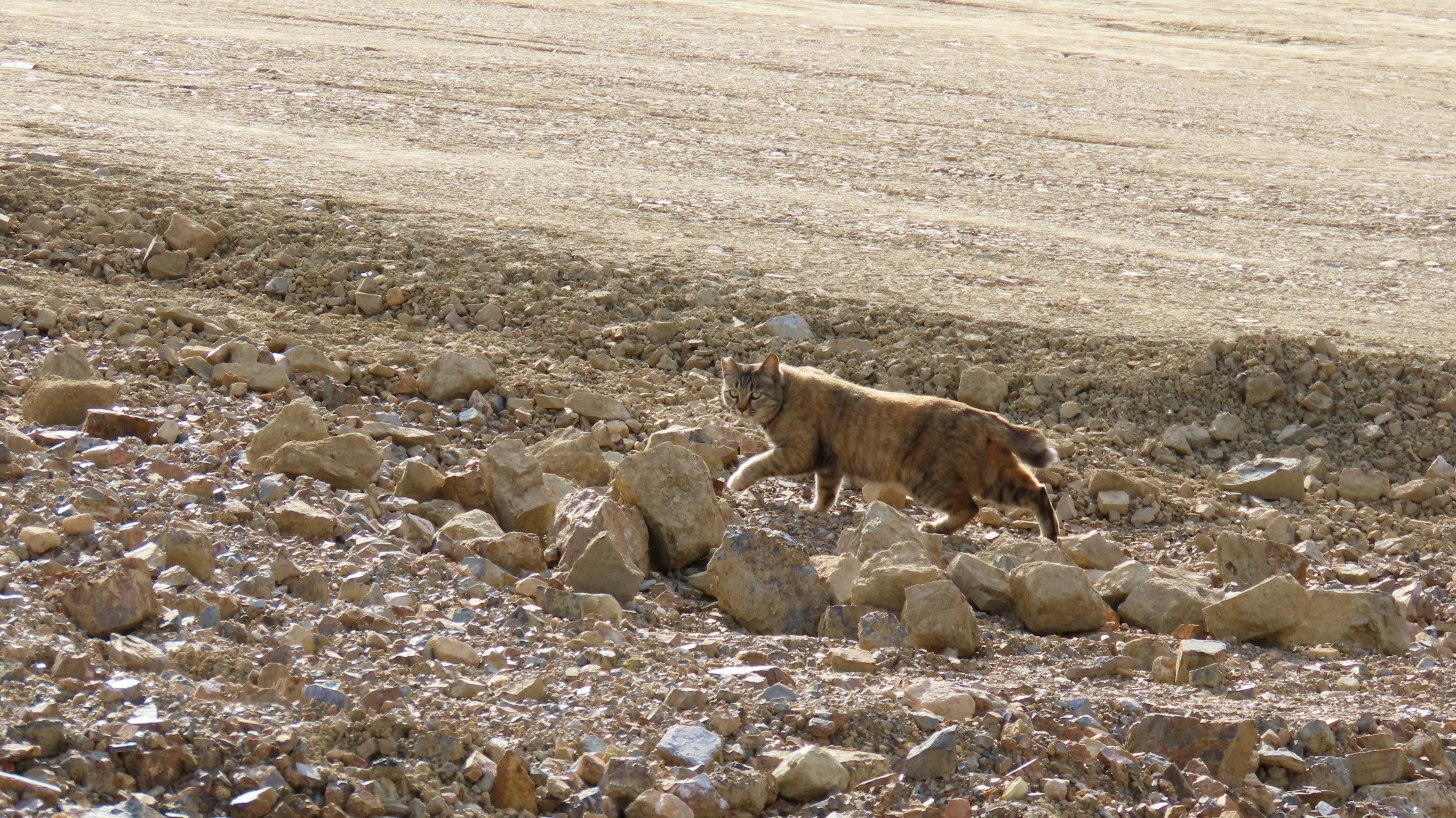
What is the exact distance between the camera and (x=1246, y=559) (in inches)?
232

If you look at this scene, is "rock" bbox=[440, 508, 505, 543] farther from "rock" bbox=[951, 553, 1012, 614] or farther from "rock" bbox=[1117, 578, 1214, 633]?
"rock" bbox=[1117, 578, 1214, 633]

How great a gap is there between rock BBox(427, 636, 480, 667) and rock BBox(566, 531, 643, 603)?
81cm

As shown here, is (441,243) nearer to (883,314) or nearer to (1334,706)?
(883,314)

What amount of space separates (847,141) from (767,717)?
399 inches

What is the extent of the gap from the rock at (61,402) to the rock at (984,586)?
3.98m

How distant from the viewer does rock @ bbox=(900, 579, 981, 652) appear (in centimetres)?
471

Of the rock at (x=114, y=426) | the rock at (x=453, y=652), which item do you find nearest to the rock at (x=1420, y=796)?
the rock at (x=453, y=652)

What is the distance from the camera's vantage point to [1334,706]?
4402mm

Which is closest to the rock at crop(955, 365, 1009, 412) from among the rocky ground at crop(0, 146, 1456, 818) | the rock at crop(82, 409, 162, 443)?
the rocky ground at crop(0, 146, 1456, 818)

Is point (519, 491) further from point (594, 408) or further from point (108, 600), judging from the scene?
point (108, 600)

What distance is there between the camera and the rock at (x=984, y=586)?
5348 mm

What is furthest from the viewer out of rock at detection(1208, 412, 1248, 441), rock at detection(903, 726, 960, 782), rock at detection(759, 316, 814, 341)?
rock at detection(759, 316, 814, 341)

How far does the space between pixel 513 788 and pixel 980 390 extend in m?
4.92

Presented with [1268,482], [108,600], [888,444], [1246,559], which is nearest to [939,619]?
[1246,559]
